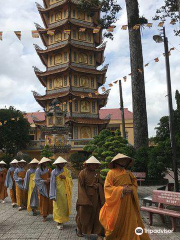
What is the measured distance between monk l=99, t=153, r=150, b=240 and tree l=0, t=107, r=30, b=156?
23608 millimetres

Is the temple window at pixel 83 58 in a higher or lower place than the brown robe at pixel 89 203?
higher

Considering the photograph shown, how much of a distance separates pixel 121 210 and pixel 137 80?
30.5ft

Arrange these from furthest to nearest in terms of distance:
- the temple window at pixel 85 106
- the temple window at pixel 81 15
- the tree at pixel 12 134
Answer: the temple window at pixel 81 15, the temple window at pixel 85 106, the tree at pixel 12 134

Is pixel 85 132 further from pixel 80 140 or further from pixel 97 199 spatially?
pixel 97 199

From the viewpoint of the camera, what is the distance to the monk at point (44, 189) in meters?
7.21

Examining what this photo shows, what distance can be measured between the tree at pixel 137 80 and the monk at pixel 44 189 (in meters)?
6.21

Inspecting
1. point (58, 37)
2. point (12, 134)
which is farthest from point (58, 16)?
point (12, 134)

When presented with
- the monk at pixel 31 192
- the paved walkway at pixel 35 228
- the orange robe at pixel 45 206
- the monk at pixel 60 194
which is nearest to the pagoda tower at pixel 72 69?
the monk at pixel 31 192

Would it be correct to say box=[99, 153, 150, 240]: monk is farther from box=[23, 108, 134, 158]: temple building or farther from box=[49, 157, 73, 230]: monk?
box=[23, 108, 134, 158]: temple building

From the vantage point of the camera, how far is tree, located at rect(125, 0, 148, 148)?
12.7m

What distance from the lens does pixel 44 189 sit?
7.34 metres

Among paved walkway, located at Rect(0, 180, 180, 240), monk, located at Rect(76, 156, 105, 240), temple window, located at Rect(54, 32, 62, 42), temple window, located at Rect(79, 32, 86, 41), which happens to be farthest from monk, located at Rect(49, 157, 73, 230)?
temple window, located at Rect(54, 32, 62, 42)

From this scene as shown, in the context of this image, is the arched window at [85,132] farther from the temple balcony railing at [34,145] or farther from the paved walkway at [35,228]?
the paved walkway at [35,228]

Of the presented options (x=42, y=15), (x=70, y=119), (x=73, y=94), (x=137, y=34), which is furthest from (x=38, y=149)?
(x=137, y=34)
